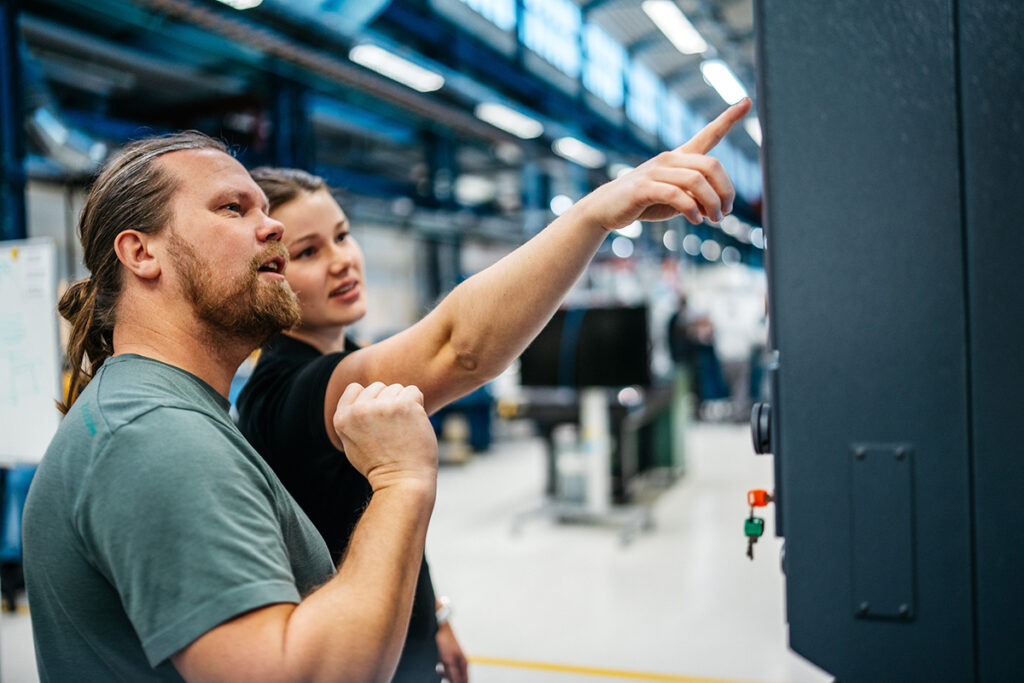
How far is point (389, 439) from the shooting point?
980 mm

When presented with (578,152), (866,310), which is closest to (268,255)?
(866,310)

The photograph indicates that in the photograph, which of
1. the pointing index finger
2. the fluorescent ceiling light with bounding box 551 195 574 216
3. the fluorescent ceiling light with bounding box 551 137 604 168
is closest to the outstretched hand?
the pointing index finger

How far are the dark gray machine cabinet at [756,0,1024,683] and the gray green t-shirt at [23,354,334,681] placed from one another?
2.24 feet

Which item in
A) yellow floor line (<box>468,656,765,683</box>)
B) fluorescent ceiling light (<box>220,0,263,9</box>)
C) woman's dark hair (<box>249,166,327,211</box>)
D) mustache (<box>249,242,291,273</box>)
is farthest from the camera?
fluorescent ceiling light (<box>220,0,263,9</box>)

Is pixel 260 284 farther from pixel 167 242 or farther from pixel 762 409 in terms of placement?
pixel 762 409

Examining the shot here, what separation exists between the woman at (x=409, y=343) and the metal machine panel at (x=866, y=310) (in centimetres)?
19

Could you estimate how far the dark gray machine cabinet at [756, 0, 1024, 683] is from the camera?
84 cm

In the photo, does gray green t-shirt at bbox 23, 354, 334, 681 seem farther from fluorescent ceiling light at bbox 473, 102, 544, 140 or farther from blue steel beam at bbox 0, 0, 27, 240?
fluorescent ceiling light at bbox 473, 102, 544, 140

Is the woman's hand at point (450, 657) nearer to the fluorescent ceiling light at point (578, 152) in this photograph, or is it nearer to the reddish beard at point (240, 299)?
the reddish beard at point (240, 299)

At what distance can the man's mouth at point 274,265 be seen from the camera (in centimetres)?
118

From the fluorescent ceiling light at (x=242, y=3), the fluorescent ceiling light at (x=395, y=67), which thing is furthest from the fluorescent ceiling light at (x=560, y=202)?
the fluorescent ceiling light at (x=242, y=3)

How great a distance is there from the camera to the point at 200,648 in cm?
77

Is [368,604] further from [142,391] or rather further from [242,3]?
[242,3]

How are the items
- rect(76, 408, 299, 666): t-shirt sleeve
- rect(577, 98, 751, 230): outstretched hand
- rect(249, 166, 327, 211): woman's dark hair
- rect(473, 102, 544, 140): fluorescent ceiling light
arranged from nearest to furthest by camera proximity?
1. rect(76, 408, 299, 666): t-shirt sleeve
2. rect(577, 98, 751, 230): outstretched hand
3. rect(249, 166, 327, 211): woman's dark hair
4. rect(473, 102, 544, 140): fluorescent ceiling light
